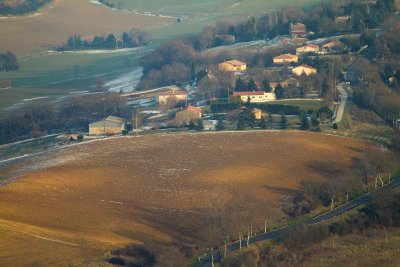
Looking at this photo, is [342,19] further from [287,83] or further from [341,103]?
[341,103]

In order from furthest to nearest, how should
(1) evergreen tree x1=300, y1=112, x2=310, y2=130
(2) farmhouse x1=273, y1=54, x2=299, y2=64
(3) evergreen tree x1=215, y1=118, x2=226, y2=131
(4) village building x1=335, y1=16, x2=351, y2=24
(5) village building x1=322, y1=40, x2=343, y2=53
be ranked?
(4) village building x1=335, y1=16, x2=351, y2=24
(5) village building x1=322, y1=40, x2=343, y2=53
(2) farmhouse x1=273, y1=54, x2=299, y2=64
(3) evergreen tree x1=215, y1=118, x2=226, y2=131
(1) evergreen tree x1=300, y1=112, x2=310, y2=130

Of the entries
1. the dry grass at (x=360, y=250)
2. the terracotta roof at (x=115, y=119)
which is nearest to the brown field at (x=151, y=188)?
the dry grass at (x=360, y=250)

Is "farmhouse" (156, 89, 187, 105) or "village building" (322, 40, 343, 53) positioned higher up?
"village building" (322, 40, 343, 53)

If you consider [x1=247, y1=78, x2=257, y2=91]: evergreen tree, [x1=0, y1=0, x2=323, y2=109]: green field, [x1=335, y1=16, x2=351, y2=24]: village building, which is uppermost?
[x1=335, y1=16, x2=351, y2=24]: village building

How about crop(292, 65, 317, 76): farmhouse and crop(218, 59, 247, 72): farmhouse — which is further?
crop(218, 59, 247, 72): farmhouse

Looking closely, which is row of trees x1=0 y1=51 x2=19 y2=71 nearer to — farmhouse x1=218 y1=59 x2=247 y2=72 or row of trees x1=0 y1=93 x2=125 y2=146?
row of trees x1=0 y1=93 x2=125 y2=146

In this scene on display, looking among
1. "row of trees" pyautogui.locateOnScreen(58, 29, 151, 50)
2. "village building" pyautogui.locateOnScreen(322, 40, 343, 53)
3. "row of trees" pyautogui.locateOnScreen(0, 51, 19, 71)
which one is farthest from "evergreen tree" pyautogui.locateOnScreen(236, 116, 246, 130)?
"row of trees" pyautogui.locateOnScreen(58, 29, 151, 50)

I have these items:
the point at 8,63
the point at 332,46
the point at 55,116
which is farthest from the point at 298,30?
the point at 8,63
